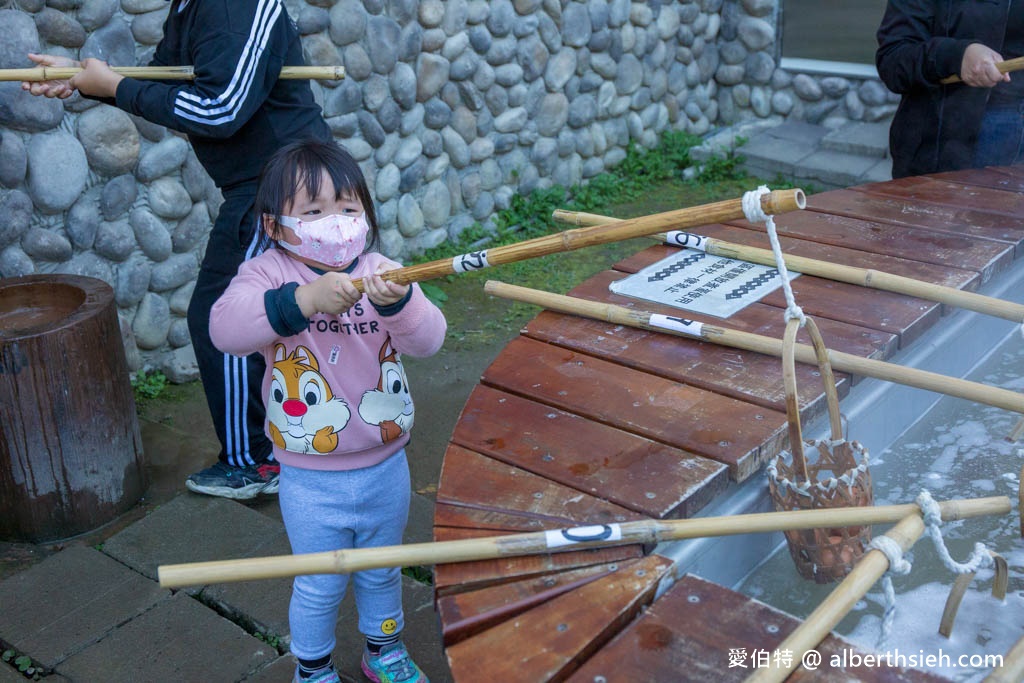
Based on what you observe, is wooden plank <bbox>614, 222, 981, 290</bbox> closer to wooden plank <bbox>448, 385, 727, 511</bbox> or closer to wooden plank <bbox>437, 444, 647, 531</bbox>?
wooden plank <bbox>448, 385, 727, 511</bbox>

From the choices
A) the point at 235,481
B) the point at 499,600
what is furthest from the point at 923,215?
the point at 235,481

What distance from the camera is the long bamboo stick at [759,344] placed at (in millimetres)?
1866

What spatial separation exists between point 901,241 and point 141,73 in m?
2.05

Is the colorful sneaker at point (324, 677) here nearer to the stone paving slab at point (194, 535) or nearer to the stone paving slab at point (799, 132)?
the stone paving slab at point (194, 535)

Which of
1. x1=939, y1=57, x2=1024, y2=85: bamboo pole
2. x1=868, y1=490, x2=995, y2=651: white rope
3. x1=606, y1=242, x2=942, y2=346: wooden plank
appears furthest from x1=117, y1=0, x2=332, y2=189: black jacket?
x1=939, y1=57, x2=1024, y2=85: bamboo pole

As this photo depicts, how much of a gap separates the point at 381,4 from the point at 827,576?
339cm

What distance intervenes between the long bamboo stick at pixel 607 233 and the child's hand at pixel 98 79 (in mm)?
1333

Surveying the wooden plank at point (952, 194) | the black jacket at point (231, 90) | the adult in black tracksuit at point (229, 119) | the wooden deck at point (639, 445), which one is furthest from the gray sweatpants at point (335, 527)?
the wooden plank at point (952, 194)

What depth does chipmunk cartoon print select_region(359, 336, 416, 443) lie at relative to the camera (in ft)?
6.43

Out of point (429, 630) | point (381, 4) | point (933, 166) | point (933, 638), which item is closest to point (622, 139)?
point (381, 4)

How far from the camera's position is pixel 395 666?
2133mm

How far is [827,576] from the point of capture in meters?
1.80

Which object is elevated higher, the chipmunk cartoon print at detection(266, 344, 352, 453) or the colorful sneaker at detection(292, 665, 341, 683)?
the chipmunk cartoon print at detection(266, 344, 352, 453)

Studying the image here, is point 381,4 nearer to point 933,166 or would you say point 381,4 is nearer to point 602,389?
point 933,166
